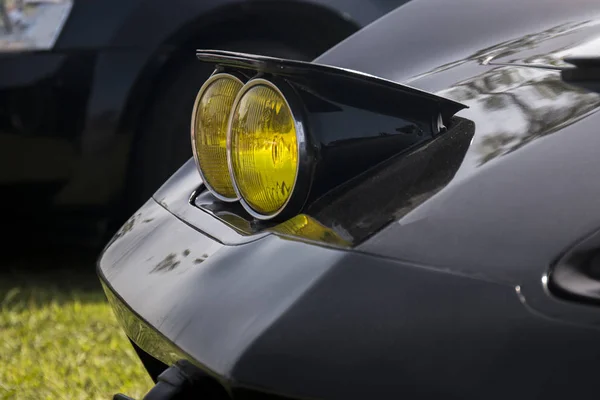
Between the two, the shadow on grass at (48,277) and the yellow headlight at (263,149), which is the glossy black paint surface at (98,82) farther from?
the yellow headlight at (263,149)

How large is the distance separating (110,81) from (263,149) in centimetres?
176

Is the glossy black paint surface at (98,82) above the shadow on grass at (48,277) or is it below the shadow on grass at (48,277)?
above

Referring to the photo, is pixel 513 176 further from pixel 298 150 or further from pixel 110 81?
pixel 110 81

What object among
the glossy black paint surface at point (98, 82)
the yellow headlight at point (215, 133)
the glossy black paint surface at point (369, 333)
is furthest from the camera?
the glossy black paint surface at point (98, 82)

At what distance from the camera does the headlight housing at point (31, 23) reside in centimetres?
283

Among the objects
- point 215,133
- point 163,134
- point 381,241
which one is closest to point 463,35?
point 215,133

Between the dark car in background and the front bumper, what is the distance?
5.90 ft

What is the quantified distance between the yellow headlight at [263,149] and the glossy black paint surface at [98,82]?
1685 millimetres

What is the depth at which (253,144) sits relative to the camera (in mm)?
1214

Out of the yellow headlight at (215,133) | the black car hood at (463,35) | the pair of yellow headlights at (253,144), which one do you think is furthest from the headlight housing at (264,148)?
the black car hood at (463,35)

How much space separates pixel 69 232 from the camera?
2959 millimetres

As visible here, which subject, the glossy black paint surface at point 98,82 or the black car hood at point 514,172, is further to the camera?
the glossy black paint surface at point 98,82

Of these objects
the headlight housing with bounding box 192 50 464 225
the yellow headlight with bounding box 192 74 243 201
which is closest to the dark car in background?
the yellow headlight with bounding box 192 74 243 201

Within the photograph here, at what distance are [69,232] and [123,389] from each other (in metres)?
0.86
